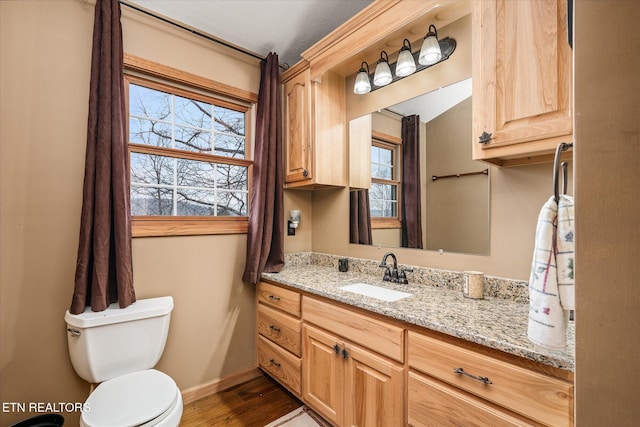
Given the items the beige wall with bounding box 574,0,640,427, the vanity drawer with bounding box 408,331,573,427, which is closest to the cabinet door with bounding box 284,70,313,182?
the vanity drawer with bounding box 408,331,573,427

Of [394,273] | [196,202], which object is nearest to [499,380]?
[394,273]

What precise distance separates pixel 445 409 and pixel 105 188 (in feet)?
6.37

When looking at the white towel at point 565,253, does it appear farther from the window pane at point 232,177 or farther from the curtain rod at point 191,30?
the curtain rod at point 191,30

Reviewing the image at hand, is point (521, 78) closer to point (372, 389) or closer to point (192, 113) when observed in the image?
point (372, 389)

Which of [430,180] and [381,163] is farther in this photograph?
[381,163]

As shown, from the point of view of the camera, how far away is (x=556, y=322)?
2.70ft

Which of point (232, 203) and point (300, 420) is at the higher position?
point (232, 203)

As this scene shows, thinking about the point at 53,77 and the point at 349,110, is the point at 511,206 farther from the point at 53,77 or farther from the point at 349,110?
the point at 53,77

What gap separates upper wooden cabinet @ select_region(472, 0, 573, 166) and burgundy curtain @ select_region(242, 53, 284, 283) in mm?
1428

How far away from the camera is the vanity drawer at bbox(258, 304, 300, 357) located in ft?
6.18

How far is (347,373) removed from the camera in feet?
4.98

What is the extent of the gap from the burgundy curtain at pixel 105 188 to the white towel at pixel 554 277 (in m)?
1.92

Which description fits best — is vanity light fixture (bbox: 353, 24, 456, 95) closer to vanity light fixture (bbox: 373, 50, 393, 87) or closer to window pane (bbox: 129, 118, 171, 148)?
vanity light fixture (bbox: 373, 50, 393, 87)

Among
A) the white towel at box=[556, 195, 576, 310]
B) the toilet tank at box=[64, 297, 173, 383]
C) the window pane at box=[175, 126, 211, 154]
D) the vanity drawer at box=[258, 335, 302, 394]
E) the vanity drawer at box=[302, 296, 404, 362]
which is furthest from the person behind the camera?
the window pane at box=[175, 126, 211, 154]
